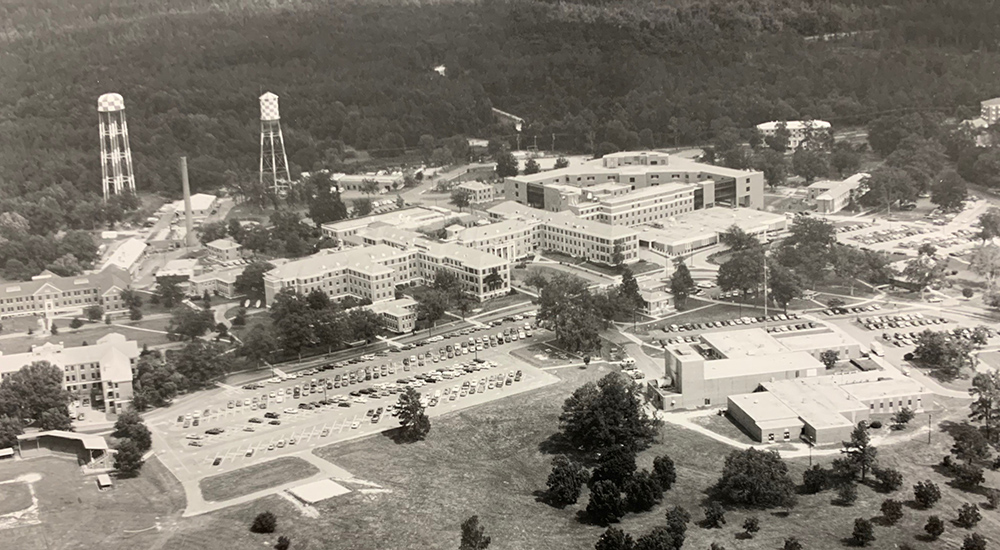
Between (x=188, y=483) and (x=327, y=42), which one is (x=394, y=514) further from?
(x=327, y=42)

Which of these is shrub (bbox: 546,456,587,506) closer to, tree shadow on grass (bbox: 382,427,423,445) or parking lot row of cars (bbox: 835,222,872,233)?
tree shadow on grass (bbox: 382,427,423,445)

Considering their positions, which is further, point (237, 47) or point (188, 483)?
point (237, 47)

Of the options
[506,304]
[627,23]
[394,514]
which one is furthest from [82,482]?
[627,23]

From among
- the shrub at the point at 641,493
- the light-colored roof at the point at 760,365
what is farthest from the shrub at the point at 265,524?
the light-colored roof at the point at 760,365

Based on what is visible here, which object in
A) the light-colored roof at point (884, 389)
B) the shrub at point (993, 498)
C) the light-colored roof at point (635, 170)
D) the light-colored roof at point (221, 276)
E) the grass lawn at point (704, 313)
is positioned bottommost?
the shrub at point (993, 498)

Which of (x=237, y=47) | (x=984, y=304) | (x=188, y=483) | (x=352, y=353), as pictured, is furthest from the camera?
(x=237, y=47)

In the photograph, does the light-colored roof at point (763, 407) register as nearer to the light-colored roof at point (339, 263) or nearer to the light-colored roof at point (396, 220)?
the light-colored roof at point (339, 263)

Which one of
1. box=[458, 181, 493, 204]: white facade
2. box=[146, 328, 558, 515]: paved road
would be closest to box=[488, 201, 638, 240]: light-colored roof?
box=[458, 181, 493, 204]: white facade
